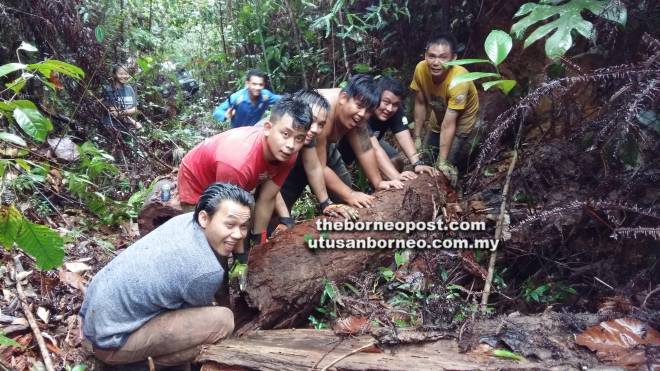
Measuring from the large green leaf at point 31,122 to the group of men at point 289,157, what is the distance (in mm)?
950

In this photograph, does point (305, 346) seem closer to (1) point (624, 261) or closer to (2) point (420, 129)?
(1) point (624, 261)

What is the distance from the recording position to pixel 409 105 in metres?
7.33

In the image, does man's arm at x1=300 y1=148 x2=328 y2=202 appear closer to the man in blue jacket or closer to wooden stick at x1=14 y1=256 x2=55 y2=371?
the man in blue jacket

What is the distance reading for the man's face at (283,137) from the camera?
3748 millimetres

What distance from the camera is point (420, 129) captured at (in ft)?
19.8

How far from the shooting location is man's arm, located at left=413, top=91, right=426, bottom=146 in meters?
5.85

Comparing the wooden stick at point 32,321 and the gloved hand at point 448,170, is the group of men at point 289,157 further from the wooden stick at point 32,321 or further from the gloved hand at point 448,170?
the wooden stick at point 32,321

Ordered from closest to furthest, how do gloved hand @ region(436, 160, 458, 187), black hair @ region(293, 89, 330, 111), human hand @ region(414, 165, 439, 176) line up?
black hair @ region(293, 89, 330, 111) → human hand @ region(414, 165, 439, 176) → gloved hand @ region(436, 160, 458, 187)

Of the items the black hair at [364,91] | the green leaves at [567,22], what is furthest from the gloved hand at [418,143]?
the green leaves at [567,22]

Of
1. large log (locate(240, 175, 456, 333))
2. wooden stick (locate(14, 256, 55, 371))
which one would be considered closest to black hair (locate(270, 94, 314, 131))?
large log (locate(240, 175, 456, 333))

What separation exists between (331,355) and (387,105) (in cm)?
266

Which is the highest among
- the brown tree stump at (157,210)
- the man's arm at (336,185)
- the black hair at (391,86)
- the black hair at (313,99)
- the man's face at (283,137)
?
the black hair at (391,86)

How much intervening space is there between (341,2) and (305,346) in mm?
5350

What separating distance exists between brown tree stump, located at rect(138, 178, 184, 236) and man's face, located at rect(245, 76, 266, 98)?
157 centimetres
